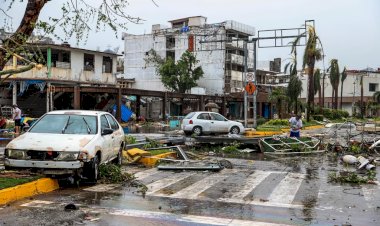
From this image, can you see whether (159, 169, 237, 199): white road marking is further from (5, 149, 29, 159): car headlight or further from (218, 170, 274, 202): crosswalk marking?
(5, 149, 29, 159): car headlight

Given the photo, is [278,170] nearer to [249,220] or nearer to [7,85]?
[249,220]

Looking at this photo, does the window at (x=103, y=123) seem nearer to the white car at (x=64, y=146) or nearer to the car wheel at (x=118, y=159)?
the white car at (x=64, y=146)

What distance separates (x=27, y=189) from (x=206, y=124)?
18.2 metres

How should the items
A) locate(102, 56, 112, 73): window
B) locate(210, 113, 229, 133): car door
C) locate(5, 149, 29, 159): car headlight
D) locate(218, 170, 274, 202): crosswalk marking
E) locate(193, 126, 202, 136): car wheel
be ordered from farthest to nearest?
locate(102, 56, 112, 73): window → locate(210, 113, 229, 133): car door → locate(193, 126, 202, 136): car wheel → locate(5, 149, 29, 159): car headlight → locate(218, 170, 274, 202): crosswalk marking

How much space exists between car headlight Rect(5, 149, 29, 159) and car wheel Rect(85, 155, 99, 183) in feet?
4.22

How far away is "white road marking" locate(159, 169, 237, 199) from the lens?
892 centimetres

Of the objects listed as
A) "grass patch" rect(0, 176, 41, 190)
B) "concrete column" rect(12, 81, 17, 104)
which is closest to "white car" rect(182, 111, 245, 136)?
"grass patch" rect(0, 176, 41, 190)

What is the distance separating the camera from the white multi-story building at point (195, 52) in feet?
212

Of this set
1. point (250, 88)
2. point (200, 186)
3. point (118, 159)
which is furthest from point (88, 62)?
point (200, 186)

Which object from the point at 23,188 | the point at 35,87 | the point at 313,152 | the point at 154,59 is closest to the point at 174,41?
the point at 154,59

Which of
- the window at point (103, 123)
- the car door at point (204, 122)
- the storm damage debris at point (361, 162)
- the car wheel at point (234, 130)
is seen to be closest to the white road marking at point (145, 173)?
the window at point (103, 123)

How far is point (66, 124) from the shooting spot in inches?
419

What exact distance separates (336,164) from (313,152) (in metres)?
3.14

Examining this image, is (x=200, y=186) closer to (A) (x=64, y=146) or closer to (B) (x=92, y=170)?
(B) (x=92, y=170)
